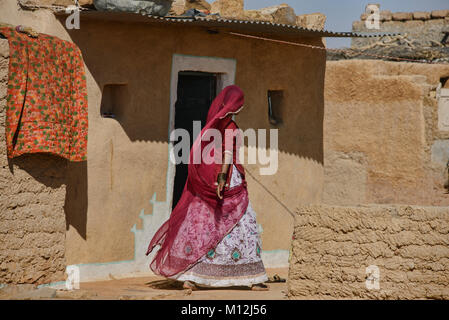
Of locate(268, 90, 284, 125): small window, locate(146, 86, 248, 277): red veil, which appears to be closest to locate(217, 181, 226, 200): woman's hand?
locate(146, 86, 248, 277): red veil

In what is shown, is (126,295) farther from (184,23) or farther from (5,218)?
(184,23)

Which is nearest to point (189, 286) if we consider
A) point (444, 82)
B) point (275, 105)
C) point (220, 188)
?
point (220, 188)

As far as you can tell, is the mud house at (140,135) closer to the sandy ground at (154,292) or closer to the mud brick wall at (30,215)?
the mud brick wall at (30,215)

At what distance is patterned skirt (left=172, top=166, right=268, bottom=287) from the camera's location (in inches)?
299

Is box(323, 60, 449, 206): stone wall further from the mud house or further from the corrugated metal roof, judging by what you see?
the corrugated metal roof

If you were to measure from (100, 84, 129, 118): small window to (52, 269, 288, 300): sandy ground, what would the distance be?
1.68 m

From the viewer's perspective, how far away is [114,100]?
28.6ft

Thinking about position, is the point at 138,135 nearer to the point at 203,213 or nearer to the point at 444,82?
the point at 203,213

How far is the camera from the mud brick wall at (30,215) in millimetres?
6438

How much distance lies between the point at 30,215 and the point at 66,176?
2.13ft

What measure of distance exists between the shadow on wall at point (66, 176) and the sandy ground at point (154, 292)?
0.64 meters

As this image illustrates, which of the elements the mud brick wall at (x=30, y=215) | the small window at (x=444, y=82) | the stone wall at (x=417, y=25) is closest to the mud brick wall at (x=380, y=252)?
the mud brick wall at (x=30, y=215)
